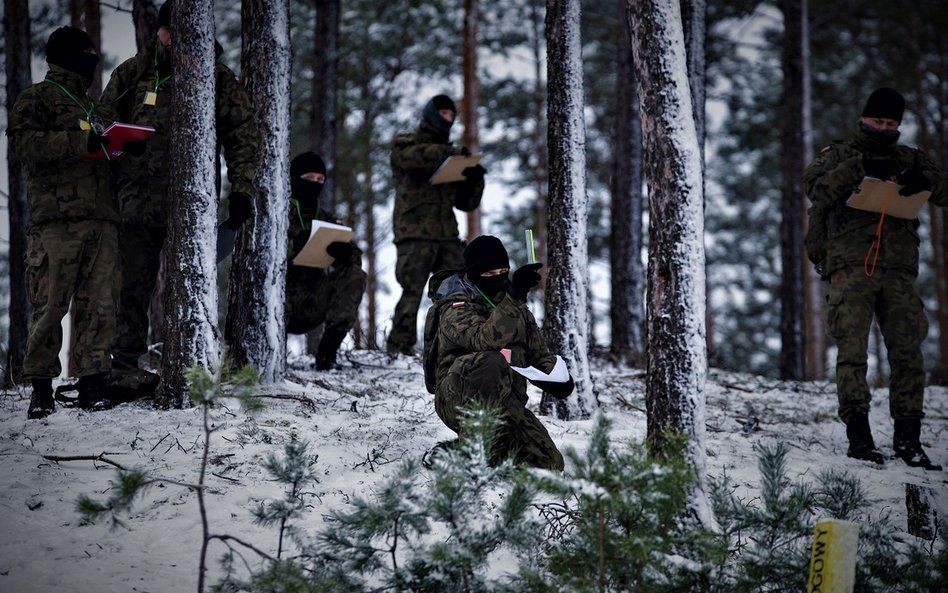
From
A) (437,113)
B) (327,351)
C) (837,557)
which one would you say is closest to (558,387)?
(837,557)

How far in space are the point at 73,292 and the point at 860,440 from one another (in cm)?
512

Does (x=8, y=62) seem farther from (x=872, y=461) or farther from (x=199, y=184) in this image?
(x=872, y=461)

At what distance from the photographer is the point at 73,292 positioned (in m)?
4.89

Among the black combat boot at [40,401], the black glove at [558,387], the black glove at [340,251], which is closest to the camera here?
the black glove at [558,387]

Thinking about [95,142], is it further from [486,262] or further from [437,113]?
[437,113]

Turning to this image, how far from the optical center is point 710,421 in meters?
6.40

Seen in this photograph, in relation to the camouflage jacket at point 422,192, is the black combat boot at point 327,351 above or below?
below

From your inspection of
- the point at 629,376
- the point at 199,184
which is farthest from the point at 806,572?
the point at 629,376

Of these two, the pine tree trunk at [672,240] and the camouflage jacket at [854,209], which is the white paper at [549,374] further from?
the camouflage jacket at [854,209]

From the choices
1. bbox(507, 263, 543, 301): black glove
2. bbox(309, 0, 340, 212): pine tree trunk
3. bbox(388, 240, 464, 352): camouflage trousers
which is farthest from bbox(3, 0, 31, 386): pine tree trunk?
bbox(507, 263, 543, 301): black glove

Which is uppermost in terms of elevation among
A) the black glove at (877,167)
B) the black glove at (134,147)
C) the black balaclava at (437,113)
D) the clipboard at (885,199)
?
the black balaclava at (437,113)

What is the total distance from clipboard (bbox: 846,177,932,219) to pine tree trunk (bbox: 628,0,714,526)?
209 cm

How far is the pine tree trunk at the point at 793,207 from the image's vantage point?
10.4 metres

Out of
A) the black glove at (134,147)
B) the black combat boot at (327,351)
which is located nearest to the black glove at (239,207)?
the black glove at (134,147)
